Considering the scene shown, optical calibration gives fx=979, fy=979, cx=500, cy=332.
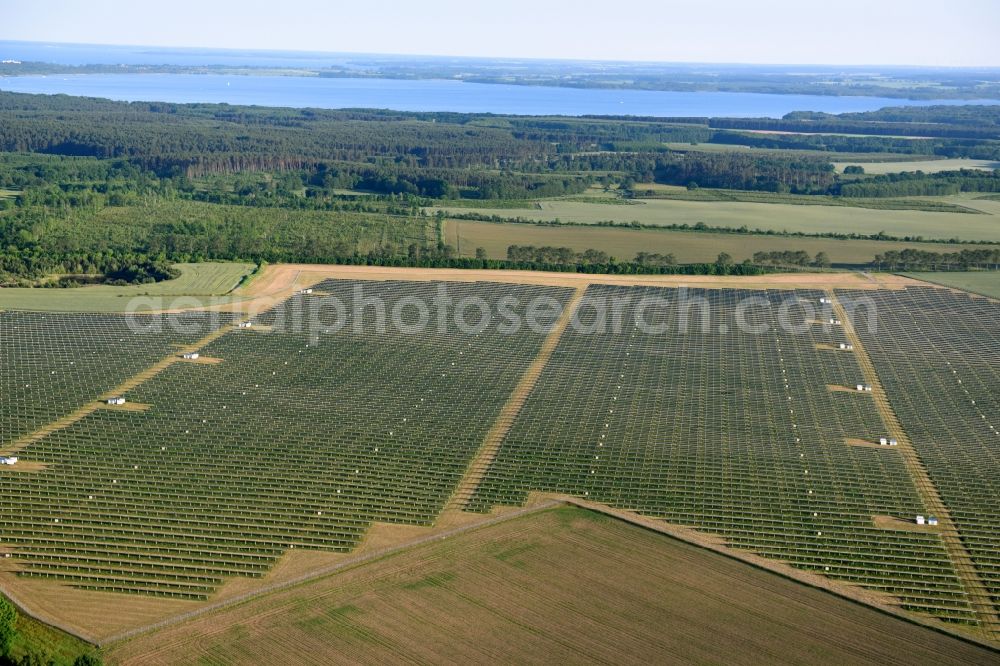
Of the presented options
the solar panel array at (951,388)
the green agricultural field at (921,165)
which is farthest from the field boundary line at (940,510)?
the green agricultural field at (921,165)

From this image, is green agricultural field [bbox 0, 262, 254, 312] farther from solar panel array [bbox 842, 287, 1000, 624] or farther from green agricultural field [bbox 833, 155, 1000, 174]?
green agricultural field [bbox 833, 155, 1000, 174]

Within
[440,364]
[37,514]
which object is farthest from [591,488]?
[37,514]

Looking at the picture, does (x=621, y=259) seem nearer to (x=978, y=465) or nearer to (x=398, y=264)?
(x=398, y=264)

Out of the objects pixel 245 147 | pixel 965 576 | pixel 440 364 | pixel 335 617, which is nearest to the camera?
pixel 335 617

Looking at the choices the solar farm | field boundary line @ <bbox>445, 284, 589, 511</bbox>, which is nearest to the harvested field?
the solar farm

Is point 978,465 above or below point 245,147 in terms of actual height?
below

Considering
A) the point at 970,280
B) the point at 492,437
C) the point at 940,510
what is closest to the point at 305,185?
the point at 970,280

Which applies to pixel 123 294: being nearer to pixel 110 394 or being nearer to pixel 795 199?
pixel 110 394
